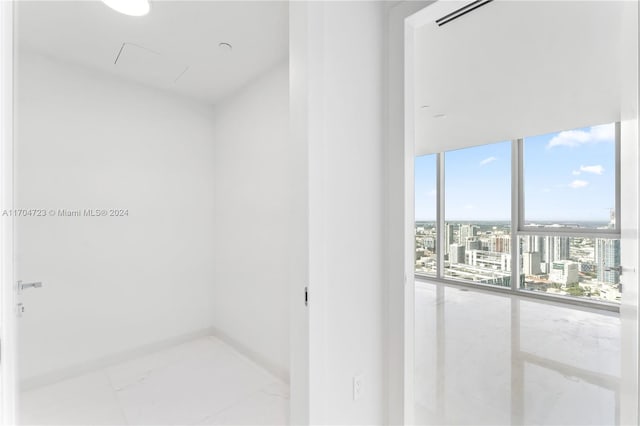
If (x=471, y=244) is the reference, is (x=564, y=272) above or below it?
below

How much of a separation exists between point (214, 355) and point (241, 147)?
195 cm

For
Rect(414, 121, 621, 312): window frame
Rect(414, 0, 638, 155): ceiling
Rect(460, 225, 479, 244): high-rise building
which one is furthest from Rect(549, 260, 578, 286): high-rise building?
Rect(414, 0, 638, 155): ceiling

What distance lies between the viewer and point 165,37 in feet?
6.70

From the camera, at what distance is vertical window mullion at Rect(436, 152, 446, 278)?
5863 millimetres

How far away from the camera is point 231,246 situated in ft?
9.68

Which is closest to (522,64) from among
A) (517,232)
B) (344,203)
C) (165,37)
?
(344,203)

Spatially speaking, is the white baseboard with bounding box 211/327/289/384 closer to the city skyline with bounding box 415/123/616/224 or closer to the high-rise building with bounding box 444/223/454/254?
the city skyline with bounding box 415/123/616/224

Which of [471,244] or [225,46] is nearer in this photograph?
[225,46]

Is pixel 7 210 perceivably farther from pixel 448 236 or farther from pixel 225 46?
pixel 448 236

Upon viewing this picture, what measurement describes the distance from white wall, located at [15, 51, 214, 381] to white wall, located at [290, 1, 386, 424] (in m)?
1.83

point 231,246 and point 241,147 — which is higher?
point 241,147

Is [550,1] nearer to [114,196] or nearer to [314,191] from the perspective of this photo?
[314,191]

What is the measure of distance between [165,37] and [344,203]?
1.77 meters

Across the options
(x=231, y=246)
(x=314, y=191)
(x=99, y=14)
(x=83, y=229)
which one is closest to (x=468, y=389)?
(x=314, y=191)
